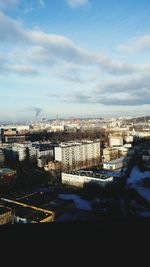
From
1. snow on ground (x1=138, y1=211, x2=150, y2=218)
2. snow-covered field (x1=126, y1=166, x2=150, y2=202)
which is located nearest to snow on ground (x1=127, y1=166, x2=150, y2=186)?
snow-covered field (x1=126, y1=166, x2=150, y2=202)

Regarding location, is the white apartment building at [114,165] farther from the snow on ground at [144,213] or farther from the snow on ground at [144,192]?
the snow on ground at [144,213]

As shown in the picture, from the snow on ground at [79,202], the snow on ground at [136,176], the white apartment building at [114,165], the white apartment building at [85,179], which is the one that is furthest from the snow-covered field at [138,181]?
the snow on ground at [79,202]

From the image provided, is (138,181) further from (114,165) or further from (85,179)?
(114,165)

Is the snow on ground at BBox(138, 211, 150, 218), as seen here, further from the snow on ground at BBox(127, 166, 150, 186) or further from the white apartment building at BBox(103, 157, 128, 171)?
the white apartment building at BBox(103, 157, 128, 171)

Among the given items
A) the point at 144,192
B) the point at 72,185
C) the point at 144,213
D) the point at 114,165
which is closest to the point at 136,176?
the point at 114,165

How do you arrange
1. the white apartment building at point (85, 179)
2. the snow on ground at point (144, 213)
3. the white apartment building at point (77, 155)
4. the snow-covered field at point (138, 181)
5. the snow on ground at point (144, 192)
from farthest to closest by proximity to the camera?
the white apartment building at point (77, 155)
the white apartment building at point (85, 179)
the snow-covered field at point (138, 181)
the snow on ground at point (144, 192)
the snow on ground at point (144, 213)
